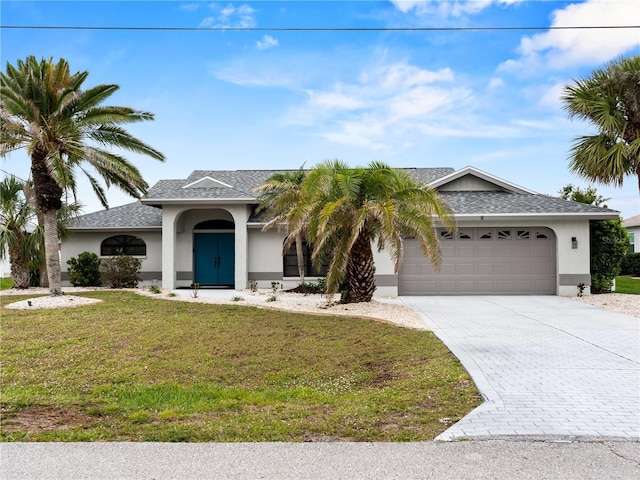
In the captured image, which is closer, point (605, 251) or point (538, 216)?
point (538, 216)

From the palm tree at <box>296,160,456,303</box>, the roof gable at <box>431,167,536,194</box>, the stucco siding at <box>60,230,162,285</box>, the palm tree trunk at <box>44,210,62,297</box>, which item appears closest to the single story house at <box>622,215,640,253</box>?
the roof gable at <box>431,167,536,194</box>

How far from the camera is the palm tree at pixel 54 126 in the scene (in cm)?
1427

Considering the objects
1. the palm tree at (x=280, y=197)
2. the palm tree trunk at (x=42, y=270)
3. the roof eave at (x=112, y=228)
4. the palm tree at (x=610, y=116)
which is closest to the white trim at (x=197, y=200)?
the palm tree at (x=280, y=197)

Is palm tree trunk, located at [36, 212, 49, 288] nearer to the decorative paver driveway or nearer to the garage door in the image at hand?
the garage door

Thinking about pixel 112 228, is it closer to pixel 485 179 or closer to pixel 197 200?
pixel 197 200

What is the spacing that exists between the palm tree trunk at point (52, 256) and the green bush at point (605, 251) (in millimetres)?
18414

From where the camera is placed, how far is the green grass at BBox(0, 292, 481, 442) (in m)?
4.96

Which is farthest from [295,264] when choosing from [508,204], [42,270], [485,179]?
[42,270]

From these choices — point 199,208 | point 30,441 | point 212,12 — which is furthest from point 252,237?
point 30,441

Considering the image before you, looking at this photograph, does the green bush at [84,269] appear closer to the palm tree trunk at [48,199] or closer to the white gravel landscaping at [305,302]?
the white gravel landscaping at [305,302]

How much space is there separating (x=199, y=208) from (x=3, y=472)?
15665 mm

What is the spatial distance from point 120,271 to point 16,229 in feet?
13.3

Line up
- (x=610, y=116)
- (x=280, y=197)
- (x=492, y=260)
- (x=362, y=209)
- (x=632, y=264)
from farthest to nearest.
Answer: (x=632, y=264) < (x=492, y=260) < (x=280, y=197) < (x=610, y=116) < (x=362, y=209)

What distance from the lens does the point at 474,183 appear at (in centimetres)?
1953
